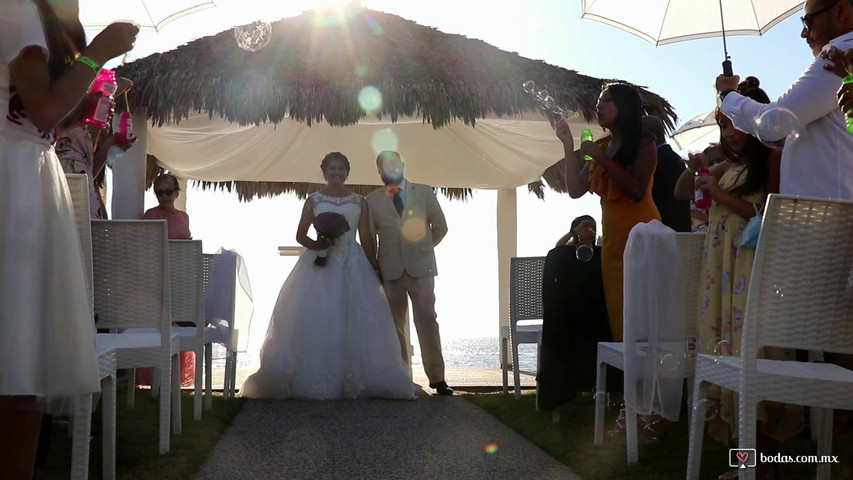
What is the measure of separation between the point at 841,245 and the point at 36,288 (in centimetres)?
225

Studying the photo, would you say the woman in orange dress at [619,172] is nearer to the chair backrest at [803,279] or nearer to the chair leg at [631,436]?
the chair leg at [631,436]

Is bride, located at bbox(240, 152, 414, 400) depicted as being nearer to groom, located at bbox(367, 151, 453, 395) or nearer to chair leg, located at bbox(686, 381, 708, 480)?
groom, located at bbox(367, 151, 453, 395)

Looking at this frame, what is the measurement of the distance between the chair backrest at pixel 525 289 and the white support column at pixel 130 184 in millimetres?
3676

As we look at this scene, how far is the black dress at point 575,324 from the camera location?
16.5 feet

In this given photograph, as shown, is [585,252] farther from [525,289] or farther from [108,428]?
[108,428]

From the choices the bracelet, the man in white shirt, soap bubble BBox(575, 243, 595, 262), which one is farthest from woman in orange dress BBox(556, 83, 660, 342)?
the bracelet

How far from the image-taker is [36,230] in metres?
1.99

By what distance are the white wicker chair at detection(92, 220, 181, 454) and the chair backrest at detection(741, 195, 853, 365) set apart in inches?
97.7

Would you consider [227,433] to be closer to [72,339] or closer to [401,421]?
[401,421]

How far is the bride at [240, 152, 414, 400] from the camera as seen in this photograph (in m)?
6.54

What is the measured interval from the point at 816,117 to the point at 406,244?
4.78 m

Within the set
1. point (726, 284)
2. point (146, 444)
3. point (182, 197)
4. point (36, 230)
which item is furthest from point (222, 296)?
point (182, 197)

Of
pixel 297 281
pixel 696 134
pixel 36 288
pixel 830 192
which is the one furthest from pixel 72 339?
pixel 696 134

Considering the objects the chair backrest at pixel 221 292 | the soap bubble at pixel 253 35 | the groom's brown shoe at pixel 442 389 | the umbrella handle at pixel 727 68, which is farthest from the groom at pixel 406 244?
the umbrella handle at pixel 727 68
